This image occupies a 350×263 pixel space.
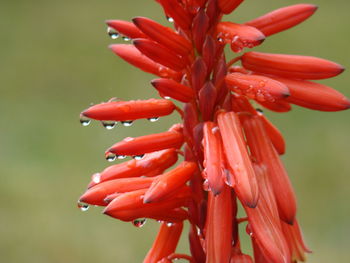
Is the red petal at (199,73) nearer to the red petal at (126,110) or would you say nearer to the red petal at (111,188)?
the red petal at (126,110)

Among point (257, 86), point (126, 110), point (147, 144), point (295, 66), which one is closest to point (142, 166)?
point (147, 144)

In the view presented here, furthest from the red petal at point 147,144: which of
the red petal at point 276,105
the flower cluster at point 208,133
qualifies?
the red petal at point 276,105

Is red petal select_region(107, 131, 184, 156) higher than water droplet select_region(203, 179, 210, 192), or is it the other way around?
red petal select_region(107, 131, 184, 156)

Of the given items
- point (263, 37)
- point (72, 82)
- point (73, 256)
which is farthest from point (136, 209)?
point (72, 82)

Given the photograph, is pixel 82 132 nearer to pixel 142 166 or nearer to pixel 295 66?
pixel 142 166

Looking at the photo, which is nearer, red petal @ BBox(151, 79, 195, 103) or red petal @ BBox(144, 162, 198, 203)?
red petal @ BBox(144, 162, 198, 203)

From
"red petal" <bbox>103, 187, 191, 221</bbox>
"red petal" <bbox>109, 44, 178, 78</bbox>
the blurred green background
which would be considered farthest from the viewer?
the blurred green background

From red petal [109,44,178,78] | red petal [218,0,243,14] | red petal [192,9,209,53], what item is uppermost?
red petal [218,0,243,14]

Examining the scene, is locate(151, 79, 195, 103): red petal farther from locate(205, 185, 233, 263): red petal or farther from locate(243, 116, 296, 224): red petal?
locate(205, 185, 233, 263): red petal

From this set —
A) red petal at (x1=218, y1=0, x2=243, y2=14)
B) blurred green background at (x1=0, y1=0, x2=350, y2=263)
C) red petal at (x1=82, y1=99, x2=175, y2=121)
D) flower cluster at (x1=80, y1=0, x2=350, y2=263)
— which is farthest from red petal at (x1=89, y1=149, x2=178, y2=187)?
blurred green background at (x1=0, y1=0, x2=350, y2=263)
